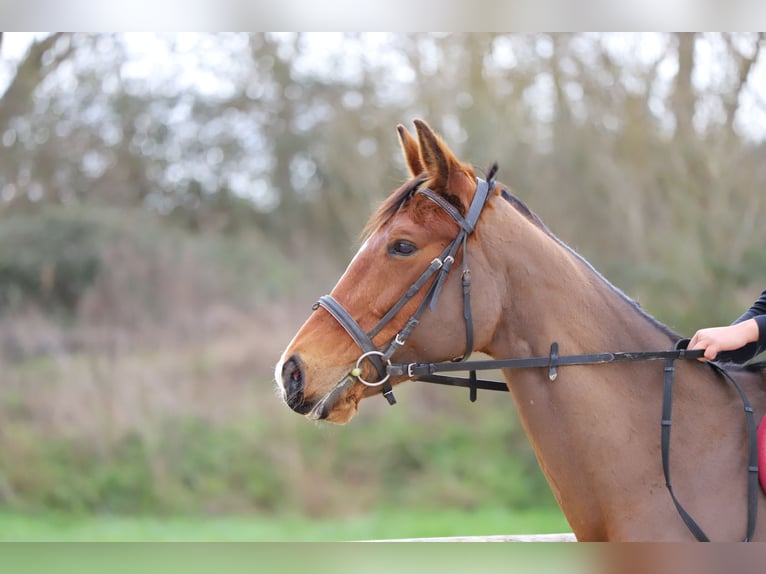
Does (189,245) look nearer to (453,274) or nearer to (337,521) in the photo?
(337,521)

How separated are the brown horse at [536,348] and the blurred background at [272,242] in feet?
27.3

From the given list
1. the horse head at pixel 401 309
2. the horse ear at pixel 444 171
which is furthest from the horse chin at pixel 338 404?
the horse ear at pixel 444 171

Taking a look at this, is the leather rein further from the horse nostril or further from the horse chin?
the horse nostril

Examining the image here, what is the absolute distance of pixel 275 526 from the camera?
469 inches

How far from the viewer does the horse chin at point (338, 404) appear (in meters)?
3.14

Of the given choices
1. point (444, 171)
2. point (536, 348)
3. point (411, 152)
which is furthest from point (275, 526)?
point (444, 171)

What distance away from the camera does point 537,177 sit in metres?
14.1

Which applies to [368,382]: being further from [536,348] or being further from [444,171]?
[444,171]

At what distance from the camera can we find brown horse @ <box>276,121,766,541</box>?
3.04m

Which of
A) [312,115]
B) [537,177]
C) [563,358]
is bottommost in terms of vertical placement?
[563,358]

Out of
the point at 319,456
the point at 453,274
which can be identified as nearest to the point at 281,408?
the point at 319,456

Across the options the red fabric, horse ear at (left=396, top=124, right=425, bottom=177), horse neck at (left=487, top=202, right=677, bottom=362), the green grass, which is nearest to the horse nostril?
horse neck at (left=487, top=202, right=677, bottom=362)

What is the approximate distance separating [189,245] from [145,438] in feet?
15.1

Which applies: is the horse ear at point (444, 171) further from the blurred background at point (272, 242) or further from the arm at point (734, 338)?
the blurred background at point (272, 242)
